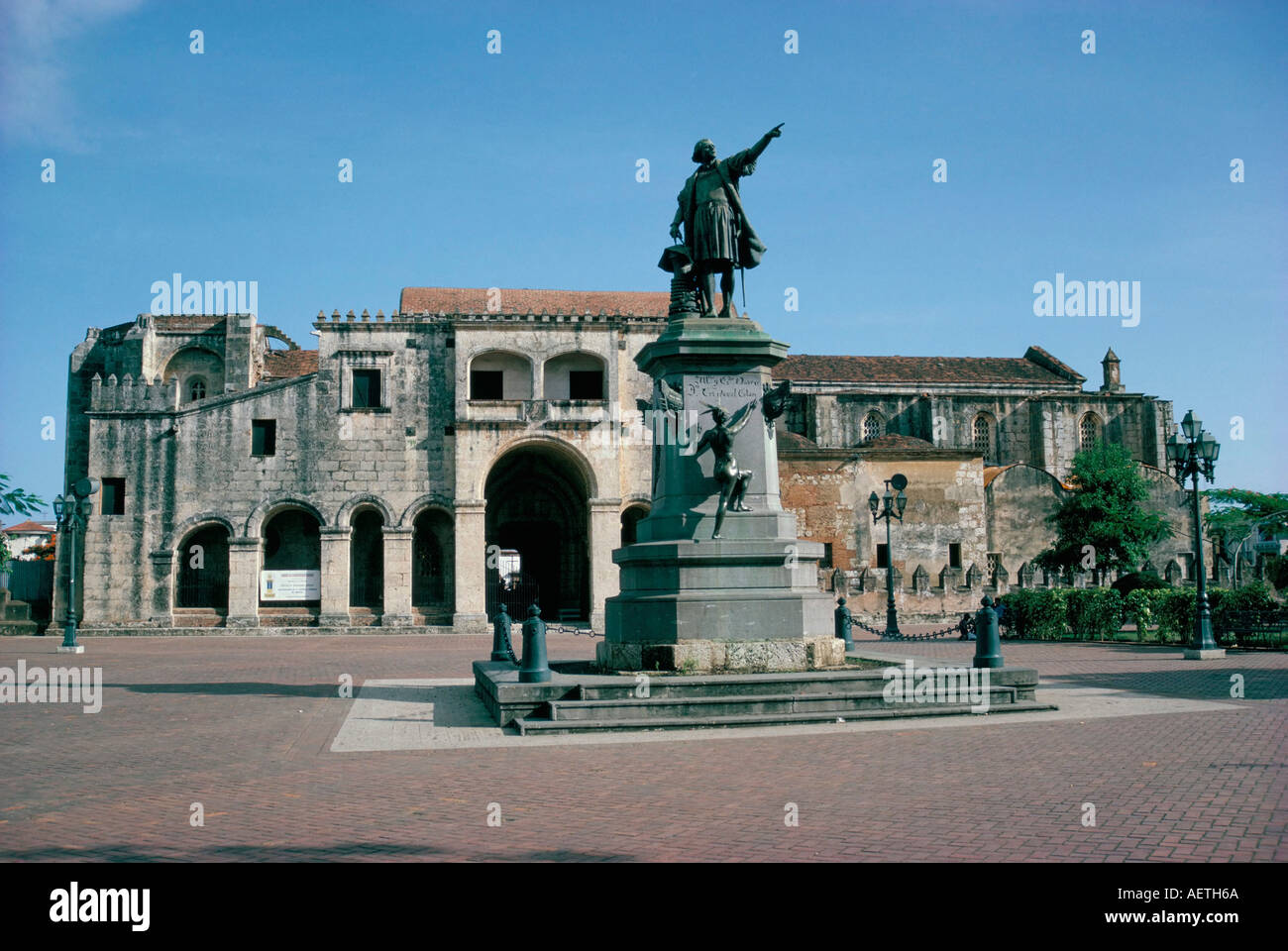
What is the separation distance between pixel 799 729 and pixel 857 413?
147 feet

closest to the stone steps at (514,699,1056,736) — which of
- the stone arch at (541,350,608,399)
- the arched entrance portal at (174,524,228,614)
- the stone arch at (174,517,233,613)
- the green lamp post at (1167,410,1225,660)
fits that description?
the green lamp post at (1167,410,1225,660)

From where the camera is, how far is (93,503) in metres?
35.3

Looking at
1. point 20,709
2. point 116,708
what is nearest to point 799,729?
point 116,708

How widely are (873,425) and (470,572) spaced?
86.0 feet

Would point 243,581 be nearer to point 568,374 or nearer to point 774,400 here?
point 568,374

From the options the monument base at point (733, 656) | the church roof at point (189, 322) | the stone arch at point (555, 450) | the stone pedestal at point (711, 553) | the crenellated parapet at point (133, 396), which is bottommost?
the monument base at point (733, 656)

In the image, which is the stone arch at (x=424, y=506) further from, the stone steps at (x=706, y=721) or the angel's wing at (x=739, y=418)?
the stone steps at (x=706, y=721)

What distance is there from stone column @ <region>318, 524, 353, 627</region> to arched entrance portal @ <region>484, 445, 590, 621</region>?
6.07 metres

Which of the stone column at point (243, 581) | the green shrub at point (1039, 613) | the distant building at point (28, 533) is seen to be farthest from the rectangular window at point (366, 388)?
the distant building at point (28, 533)

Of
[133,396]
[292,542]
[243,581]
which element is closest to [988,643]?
[243,581]

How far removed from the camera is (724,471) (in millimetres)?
11461

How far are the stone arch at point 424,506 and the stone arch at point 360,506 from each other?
0.44m

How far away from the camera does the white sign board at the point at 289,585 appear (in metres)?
35.8
